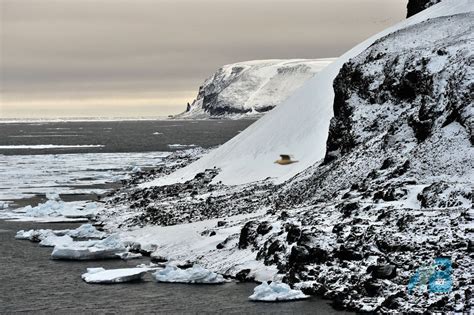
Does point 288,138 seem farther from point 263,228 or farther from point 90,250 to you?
point 90,250

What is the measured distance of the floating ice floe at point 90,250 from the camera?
45344mm

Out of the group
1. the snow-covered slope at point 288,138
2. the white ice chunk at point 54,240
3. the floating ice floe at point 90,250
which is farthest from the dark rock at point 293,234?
the snow-covered slope at point 288,138

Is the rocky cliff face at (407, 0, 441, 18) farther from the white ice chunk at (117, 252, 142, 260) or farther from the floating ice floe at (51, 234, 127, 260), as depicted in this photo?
the floating ice floe at (51, 234, 127, 260)

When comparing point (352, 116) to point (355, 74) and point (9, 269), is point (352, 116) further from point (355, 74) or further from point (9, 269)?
point (9, 269)

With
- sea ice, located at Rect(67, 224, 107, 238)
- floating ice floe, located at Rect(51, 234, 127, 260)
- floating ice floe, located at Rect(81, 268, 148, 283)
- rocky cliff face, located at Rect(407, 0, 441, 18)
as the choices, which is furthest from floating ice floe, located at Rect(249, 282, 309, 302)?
rocky cliff face, located at Rect(407, 0, 441, 18)

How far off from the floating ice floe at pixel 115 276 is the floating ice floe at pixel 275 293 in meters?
7.18

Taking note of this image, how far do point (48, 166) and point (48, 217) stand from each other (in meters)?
58.7

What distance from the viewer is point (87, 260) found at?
45.8 metres

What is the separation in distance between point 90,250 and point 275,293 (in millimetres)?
14899

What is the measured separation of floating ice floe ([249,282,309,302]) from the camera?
3503cm

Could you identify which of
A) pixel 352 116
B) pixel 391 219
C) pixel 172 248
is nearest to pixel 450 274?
pixel 391 219

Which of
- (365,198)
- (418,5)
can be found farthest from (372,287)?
(418,5)

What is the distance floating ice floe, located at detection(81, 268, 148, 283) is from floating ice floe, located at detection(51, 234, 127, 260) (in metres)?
5.31

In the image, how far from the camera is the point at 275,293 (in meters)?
35.2
